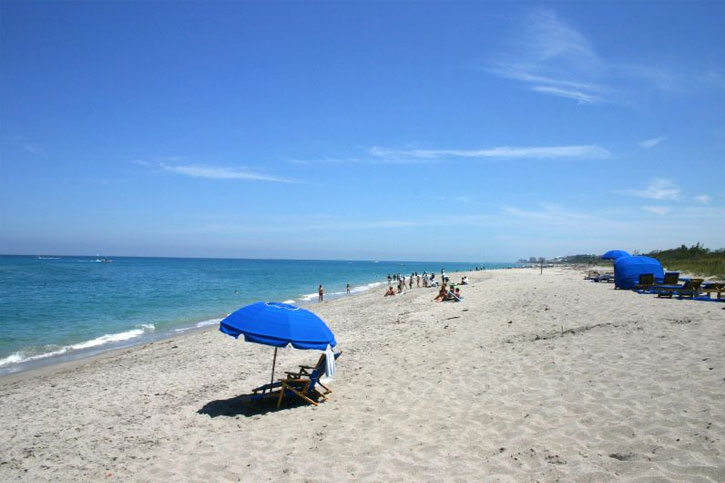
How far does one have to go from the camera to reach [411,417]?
6.88m

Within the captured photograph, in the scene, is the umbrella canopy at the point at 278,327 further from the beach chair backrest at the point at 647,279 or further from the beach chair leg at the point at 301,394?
the beach chair backrest at the point at 647,279

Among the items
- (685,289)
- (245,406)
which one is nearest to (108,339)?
(245,406)

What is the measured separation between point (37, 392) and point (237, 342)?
6.25m

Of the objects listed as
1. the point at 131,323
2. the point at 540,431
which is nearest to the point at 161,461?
the point at 540,431

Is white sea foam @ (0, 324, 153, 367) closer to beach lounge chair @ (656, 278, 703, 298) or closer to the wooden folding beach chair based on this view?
beach lounge chair @ (656, 278, 703, 298)

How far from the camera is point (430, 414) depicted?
6.91 metres

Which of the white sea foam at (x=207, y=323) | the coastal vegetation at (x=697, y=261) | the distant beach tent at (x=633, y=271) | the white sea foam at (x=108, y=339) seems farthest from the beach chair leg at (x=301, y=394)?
the coastal vegetation at (x=697, y=261)

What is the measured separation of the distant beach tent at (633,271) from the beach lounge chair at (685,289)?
16.1ft

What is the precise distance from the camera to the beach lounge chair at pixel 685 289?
16422 millimetres

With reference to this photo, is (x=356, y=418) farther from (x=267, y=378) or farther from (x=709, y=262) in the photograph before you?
(x=709, y=262)

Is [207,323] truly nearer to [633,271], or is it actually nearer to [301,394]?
[301,394]

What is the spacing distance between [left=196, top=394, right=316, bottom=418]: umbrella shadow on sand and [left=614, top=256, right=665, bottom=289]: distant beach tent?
20.4m

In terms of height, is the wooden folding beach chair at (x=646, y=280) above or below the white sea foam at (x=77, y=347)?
above

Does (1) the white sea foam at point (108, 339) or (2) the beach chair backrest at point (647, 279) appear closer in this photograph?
(1) the white sea foam at point (108, 339)
